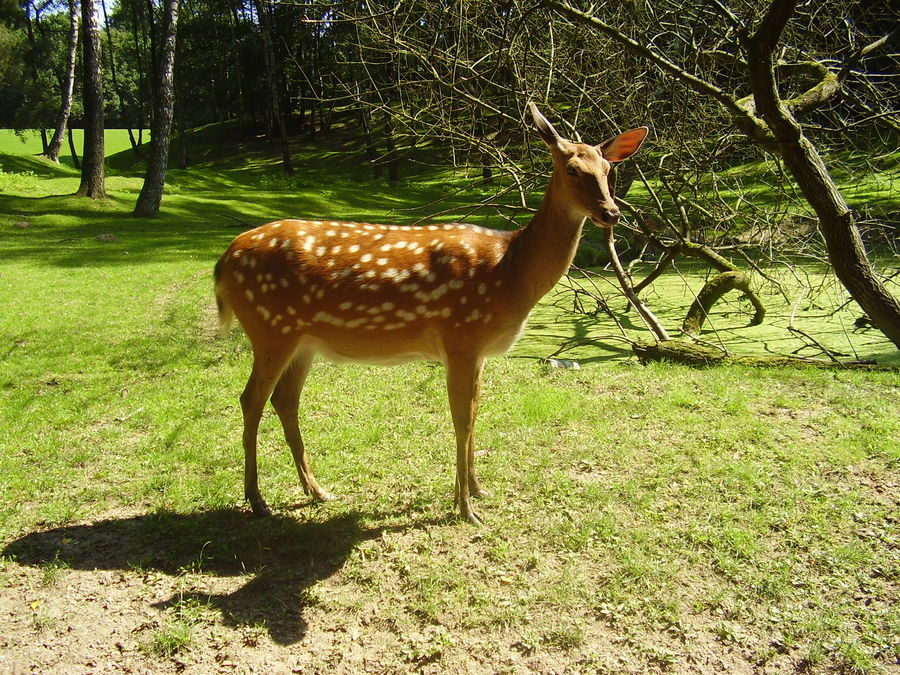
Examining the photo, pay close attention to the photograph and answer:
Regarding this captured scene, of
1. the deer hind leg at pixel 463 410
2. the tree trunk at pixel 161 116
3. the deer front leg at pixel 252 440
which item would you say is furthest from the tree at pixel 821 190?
the tree trunk at pixel 161 116

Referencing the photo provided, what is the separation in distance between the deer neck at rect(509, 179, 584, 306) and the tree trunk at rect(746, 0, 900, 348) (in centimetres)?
183

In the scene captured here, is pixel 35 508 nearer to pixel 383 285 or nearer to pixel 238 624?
pixel 238 624

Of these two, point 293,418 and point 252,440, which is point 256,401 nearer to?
point 252,440

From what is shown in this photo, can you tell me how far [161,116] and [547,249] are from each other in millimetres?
14275

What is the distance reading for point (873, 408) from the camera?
575 centimetres

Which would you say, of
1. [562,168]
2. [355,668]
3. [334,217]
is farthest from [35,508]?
Result: [334,217]

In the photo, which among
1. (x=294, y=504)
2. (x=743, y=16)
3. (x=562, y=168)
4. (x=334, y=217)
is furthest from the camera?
(x=334, y=217)

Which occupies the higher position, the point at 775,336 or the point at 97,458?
the point at 775,336

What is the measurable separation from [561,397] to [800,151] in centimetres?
283

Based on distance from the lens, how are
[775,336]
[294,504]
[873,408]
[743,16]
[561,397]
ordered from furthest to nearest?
1. [775,336]
2. [743,16]
3. [561,397]
4. [873,408]
5. [294,504]

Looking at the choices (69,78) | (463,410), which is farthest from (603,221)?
(69,78)

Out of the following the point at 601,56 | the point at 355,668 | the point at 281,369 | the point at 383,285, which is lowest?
the point at 355,668

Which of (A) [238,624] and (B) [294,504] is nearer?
(A) [238,624]

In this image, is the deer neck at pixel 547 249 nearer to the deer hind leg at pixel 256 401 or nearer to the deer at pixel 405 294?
the deer at pixel 405 294
